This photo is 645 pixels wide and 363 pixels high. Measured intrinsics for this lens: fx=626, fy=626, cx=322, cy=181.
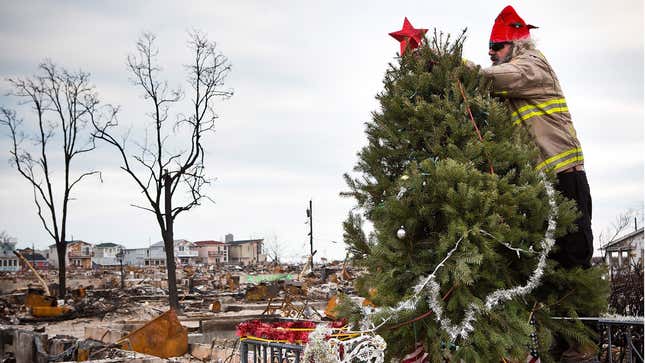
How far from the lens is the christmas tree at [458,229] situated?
3.62 m

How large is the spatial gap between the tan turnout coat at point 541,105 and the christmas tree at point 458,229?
166 mm

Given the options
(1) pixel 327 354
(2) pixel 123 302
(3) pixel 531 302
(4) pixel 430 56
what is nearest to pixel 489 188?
(3) pixel 531 302

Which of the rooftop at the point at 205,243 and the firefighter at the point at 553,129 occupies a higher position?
the rooftop at the point at 205,243

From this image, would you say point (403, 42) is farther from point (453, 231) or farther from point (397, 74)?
point (453, 231)

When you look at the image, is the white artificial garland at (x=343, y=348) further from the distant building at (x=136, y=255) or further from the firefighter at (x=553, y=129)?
the distant building at (x=136, y=255)

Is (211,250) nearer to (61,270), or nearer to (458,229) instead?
(61,270)

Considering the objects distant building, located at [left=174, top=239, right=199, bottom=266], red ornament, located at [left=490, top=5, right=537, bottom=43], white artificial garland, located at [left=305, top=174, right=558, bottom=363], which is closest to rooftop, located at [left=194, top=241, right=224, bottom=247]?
distant building, located at [left=174, top=239, right=199, bottom=266]

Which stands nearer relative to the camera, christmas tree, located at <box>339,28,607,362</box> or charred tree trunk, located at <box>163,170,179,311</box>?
christmas tree, located at <box>339,28,607,362</box>

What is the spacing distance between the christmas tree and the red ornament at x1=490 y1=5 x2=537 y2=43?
1.32ft

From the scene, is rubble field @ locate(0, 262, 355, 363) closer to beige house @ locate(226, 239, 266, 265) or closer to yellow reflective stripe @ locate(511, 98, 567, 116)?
yellow reflective stripe @ locate(511, 98, 567, 116)

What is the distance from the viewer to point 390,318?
12.2 ft

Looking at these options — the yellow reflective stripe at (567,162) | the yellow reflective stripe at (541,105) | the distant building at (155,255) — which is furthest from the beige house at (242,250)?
the yellow reflective stripe at (567,162)

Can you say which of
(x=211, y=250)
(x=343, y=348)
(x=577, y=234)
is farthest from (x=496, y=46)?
(x=211, y=250)

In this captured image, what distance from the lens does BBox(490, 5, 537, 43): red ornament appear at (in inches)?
176
